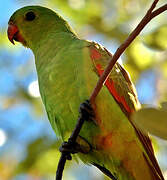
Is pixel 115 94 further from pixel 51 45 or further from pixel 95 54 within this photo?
pixel 51 45

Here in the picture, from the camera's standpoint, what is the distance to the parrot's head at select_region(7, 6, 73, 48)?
3746mm

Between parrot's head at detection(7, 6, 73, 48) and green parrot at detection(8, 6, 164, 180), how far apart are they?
497mm

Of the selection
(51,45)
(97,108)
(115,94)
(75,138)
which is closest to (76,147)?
(97,108)

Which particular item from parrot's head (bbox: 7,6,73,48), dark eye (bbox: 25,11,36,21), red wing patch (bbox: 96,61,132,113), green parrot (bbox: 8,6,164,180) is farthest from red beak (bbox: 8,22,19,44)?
red wing patch (bbox: 96,61,132,113)

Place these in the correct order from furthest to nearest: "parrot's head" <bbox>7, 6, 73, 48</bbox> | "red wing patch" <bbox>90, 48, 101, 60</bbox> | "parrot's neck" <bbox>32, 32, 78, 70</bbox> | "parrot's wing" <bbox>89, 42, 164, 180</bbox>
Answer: "parrot's head" <bbox>7, 6, 73, 48</bbox> < "parrot's neck" <bbox>32, 32, 78, 70</bbox> < "red wing patch" <bbox>90, 48, 101, 60</bbox> < "parrot's wing" <bbox>89, 42, 164, 180</bbox>

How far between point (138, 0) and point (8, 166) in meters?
2.13

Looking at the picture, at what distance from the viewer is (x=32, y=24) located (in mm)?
3797

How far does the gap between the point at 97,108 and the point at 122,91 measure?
0.26m

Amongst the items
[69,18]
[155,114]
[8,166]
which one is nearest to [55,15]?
[69,18]

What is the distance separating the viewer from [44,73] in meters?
3.11

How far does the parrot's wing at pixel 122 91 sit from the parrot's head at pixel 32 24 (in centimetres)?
70

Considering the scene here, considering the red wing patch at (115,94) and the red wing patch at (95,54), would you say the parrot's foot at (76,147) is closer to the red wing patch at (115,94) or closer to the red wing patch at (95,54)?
the red wing patch at (115,94)

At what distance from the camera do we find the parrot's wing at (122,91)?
8.98 feet

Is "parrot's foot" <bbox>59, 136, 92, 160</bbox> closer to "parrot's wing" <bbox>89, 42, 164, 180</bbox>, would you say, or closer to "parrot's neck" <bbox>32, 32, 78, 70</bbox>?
"parrot's wing" <bbox>89, 42, 164, 180</bbox>
